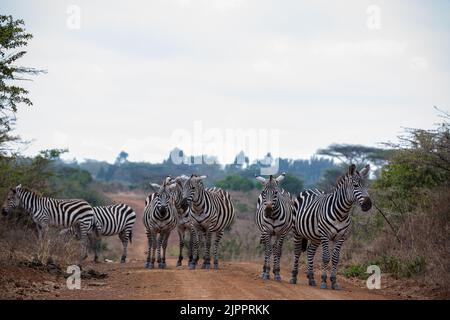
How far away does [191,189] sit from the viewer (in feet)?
53.0

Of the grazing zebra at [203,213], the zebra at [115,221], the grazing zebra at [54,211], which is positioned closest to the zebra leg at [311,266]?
the grazing zebra at [203,213]

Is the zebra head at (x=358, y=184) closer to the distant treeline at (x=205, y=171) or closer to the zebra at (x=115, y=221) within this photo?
the zebra at (x=115, y=221)

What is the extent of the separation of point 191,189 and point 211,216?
3.09 feet

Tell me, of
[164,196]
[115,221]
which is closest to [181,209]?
[164,196]

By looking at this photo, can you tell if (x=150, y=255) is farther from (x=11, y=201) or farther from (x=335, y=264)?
(x=335, y=264)

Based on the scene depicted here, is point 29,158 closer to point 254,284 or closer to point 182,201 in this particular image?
point 182,201

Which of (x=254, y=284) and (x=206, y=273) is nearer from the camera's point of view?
(x=254, y=284)

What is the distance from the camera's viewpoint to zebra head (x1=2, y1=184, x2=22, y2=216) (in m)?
18.0

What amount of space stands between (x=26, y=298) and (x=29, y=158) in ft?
44.6

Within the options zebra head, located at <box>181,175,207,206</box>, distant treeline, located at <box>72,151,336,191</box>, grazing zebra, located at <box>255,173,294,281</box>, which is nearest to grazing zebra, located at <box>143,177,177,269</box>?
zebra head, located at <box>181,175,207,206</box>

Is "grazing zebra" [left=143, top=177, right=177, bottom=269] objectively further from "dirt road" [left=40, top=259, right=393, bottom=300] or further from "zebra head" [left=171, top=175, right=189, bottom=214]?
"dirt road" [left=40, top=259, right=393, bottom=300]
